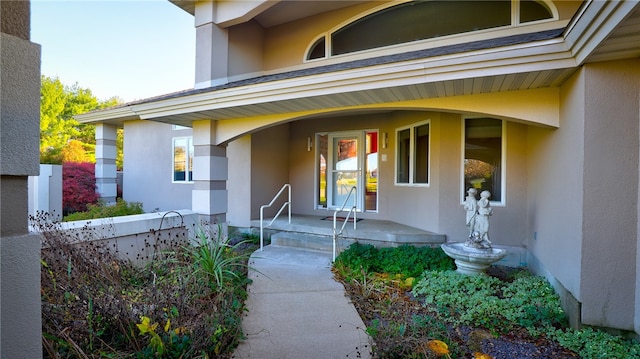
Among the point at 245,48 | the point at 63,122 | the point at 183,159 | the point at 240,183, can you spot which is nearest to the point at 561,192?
the point at 240,183

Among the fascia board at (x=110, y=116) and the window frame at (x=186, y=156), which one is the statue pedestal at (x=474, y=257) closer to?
the window frame at (x=186, y=156)

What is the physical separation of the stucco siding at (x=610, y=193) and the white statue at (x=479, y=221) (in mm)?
1508

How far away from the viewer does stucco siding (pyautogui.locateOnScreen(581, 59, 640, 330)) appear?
3.00 m

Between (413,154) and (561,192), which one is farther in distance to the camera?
(413,154)

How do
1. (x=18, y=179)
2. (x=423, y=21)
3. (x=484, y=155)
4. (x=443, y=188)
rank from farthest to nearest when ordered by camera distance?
(x=423, y=21)
(x=443, y=188)
(x=484, y=155)
(x=18, y=179)

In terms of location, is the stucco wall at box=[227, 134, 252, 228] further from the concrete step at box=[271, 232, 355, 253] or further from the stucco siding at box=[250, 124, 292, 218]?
the concrete step at box=[271, 232, 355, 253]

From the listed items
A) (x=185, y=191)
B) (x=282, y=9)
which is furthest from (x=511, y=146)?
(x=185, y=191)

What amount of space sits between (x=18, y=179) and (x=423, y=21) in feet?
21.7

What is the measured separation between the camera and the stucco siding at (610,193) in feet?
9.84

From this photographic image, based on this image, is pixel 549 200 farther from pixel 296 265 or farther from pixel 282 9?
pixel 282 9

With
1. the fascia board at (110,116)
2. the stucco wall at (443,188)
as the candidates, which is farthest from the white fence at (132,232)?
the fascia board at (110,116)

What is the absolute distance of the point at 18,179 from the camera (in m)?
1.52

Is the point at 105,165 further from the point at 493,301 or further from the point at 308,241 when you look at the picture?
the point at 493,301

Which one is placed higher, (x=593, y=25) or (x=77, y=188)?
(x=593, y=25)
